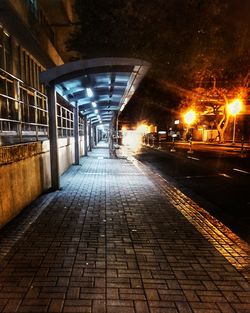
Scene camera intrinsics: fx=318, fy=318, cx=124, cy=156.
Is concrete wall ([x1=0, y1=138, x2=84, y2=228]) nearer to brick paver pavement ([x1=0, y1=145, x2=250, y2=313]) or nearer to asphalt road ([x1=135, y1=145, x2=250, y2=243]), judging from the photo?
brick paver pavement ([x1=0, y1=145, x2=250, y2=313])

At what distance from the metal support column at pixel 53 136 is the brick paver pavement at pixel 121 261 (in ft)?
5.19

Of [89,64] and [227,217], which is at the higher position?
[89,64]

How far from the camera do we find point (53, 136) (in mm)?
8711

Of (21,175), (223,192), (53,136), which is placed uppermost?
(53,136)

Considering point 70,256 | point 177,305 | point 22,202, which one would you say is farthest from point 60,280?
point 22,202

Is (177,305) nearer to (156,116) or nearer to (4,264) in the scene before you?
(4,264)

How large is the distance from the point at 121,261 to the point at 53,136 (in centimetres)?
523

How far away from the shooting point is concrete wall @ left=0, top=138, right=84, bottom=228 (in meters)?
5.56

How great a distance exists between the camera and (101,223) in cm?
589

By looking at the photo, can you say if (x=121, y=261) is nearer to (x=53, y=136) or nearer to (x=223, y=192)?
(x=53, y=136)

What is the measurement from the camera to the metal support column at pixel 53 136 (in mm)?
8625

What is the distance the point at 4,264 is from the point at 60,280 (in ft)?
2.97

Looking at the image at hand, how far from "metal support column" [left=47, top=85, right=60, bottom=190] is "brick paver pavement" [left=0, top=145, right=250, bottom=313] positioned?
1583mm

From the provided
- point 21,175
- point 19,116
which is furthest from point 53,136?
point 21,175
